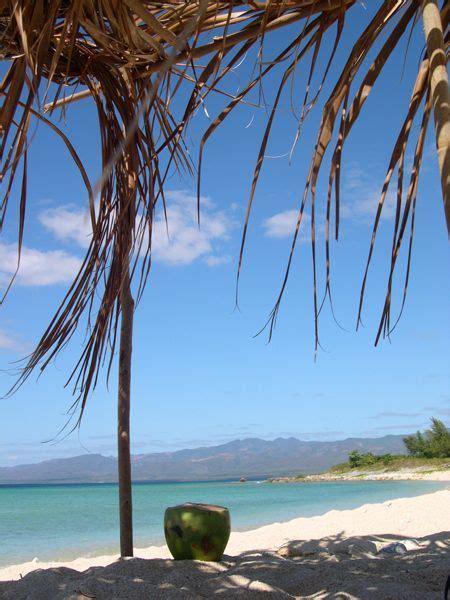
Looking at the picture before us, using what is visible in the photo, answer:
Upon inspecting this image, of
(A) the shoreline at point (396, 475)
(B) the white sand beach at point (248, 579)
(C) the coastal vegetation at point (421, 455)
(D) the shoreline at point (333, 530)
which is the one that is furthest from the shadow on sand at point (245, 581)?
(C) the coastal vegetation at point (421, 455)

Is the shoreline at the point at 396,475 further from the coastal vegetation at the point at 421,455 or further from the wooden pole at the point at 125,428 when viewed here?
the wooden pole at the point at 125,428

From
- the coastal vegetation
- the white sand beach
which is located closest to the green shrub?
the coastal vegetation

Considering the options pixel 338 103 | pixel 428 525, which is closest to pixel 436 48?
pixel 338 103

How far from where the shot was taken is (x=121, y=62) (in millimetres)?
1704

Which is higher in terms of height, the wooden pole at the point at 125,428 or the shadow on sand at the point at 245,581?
the wooden pole at the point at 125,428

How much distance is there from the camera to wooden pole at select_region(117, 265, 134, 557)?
3.16 meters

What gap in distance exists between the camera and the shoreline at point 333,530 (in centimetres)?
476

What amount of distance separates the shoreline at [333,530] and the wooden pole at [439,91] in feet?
12.7

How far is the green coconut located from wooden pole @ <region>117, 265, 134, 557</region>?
0.25 meters

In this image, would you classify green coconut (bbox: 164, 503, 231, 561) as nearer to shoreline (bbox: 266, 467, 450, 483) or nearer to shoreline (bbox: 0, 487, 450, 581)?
shoreline (bbox: 0, 487, 450, 581)

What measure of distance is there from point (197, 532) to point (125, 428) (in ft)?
2.18

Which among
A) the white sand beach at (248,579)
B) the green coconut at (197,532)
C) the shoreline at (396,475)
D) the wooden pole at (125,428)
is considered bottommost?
the shoreline at (396,475)

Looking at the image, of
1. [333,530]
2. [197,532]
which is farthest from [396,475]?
[197,532]

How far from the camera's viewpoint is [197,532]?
298 centimetres
